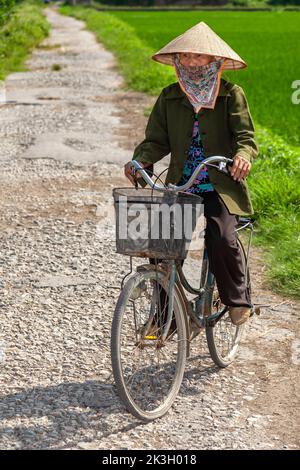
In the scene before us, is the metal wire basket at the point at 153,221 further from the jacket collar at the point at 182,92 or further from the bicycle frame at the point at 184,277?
the jacket collar at the point at 182,92

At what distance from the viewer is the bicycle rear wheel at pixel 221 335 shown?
15.0 feet

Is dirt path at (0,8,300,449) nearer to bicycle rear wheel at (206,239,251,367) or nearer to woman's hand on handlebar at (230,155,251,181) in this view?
bicycle rear wheel at (206,239,251,367)

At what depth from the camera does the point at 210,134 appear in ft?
13.9

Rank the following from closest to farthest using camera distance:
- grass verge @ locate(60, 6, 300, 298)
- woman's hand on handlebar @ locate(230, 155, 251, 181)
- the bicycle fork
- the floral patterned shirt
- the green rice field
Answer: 1. woman's hand on handlebar @ locate(230, 155, 251, 181)
2. the bicycle fork
3. the floral patterned shirt
4. grass verge @ locate(60, 6, 300, 298)
5. the green rice field

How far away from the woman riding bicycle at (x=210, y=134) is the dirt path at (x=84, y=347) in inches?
20.9

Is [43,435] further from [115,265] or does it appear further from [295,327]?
[115,265]

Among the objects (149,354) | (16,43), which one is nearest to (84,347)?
(149,354)

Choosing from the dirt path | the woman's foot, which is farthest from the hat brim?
the dirt path

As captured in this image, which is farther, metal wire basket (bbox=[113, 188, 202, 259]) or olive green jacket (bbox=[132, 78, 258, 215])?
olive green jacket (bbox=[132, 78, 258, 215])

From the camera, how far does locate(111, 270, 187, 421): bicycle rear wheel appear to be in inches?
152

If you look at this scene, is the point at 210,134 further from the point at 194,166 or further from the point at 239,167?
the point at 239,167

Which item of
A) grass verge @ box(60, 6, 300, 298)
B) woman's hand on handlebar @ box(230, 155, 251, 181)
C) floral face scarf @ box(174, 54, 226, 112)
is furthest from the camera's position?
grass verge @ box(60, 6, 300, 298)

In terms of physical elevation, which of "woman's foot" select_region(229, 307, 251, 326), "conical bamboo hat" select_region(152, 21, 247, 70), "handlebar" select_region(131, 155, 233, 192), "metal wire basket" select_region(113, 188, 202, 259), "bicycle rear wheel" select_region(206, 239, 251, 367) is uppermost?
"conical bamboo hat" select_region(152, 21, 247, 70)
